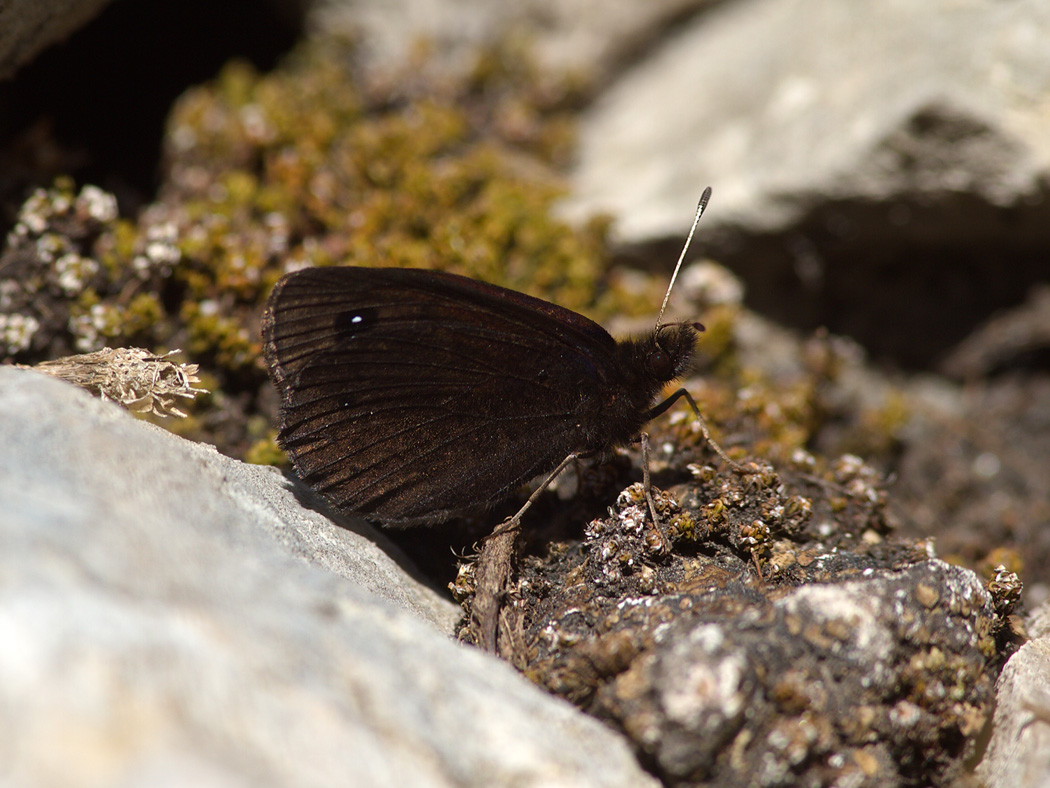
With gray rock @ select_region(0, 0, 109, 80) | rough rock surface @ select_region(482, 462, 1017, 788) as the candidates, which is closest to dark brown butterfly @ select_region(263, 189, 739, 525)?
rough rock surface @ select_region(482, 462, 1017, 788)

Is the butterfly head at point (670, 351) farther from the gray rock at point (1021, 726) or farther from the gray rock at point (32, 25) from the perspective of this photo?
the gray rock at point (32, 25)

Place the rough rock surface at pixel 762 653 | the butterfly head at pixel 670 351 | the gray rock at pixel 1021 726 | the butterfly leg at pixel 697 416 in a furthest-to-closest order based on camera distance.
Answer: the butterfly leg at pixel 697 416
the butterfly head at pixel 670 351
the gray rock at pixel 1021 726
the rough rock surface at pixel 762 653

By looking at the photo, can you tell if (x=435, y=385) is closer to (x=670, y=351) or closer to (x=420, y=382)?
(x=420, y=382)

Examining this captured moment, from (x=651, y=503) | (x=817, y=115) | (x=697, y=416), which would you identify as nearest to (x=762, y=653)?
(x=651, y=503)

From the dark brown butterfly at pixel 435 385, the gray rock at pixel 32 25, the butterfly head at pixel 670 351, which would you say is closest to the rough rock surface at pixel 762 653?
the dark brown butterfly at pixel 435 385

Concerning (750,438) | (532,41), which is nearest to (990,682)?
(750,438)

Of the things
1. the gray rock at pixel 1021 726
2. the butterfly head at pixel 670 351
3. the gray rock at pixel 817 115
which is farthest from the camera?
the gray rock at pixel 817 115

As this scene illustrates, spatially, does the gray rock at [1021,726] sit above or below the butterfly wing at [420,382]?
below
